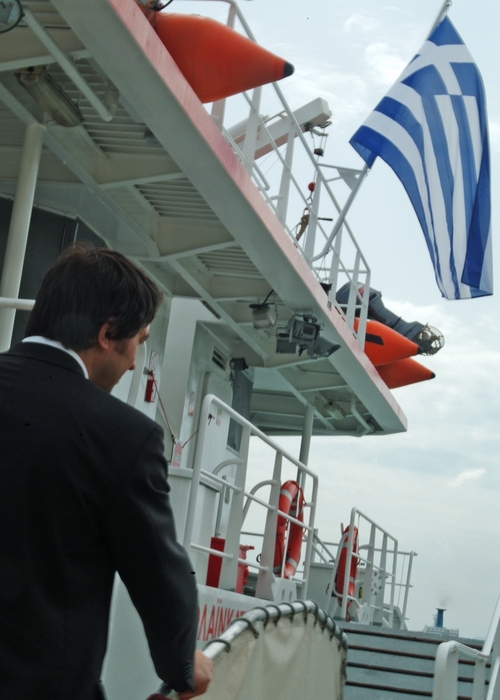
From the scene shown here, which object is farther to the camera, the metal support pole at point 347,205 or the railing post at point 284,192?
the metal support pole at point 347,205

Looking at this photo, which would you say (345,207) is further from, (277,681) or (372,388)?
(277,681)

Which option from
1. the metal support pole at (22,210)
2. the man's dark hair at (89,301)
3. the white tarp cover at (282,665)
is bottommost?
the white tarp cover at (282,665)

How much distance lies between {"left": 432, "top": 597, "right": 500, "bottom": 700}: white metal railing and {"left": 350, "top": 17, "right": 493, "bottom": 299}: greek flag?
438 centimetres

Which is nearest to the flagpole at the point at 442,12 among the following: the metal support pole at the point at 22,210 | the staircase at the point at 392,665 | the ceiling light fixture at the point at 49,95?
the ceiling light fixture at the point at 49,95

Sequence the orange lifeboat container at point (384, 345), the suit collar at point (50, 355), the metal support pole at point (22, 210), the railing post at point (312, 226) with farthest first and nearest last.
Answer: the orange lifeboat container at point (384, 345) → the railing post at point (312, 226) → the metal support pole at point (22, 210) → the suit collar at point (50, 355)

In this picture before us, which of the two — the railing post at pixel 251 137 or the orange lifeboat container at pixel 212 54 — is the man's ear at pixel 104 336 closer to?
the orange lifeboat container at pixel 212 54

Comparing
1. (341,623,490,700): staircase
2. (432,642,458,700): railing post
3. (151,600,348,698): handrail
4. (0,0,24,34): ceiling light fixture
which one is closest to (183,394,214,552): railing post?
(151,600,348,698): handrail

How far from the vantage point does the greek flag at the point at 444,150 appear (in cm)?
782

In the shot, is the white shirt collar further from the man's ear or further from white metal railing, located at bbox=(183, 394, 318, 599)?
white metal railing, located at bbox=(183, 394, 318, 599)

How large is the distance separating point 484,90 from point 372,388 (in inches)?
155

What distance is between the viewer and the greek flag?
782 centimetres

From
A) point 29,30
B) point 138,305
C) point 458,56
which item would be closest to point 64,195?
point 29,30

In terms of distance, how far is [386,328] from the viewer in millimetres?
11797

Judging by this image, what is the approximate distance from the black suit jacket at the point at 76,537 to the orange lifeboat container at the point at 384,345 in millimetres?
10442
